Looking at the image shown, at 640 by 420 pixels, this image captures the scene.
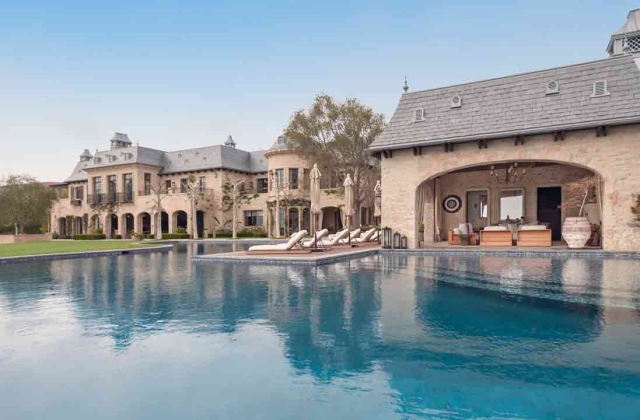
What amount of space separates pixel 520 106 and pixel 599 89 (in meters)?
2.65

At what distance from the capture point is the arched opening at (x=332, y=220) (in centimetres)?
3544

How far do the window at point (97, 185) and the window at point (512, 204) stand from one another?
134ft

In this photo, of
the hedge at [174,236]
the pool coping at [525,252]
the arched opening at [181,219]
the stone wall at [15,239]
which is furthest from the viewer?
the arched opening at [181,219]

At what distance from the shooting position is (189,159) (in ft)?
129

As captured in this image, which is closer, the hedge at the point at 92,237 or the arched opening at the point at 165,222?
the hedge at the point at 92,237

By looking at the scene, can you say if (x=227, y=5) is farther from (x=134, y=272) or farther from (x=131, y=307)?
(x=131, y=307)

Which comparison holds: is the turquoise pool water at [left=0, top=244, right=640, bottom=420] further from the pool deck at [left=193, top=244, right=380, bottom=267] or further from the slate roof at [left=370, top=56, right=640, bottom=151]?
the slate roof at [left=370, top=56, right=640, bottom=151]

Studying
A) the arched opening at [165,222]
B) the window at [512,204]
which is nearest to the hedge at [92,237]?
the arched opening at [165,222]

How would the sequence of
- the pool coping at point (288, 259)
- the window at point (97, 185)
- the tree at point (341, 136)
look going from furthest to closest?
1. the window at point (97, 185)
2. the tree at point (341, 136)
3. the pool coping at point (288, 259)

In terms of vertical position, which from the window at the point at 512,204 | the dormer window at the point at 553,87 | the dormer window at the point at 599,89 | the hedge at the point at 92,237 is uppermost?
the dormer window at the point at 553,87

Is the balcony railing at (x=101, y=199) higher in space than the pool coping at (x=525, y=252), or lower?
higher

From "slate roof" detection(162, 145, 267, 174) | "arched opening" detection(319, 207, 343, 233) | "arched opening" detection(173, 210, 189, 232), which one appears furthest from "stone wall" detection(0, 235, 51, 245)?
"arched opening" detection(319, 207, 343, 233)

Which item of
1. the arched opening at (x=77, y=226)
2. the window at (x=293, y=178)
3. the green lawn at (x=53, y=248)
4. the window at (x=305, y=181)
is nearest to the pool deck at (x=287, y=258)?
the green lawn at (x=53, y=248)

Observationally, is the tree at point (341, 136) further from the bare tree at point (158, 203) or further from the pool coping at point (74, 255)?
the pool coping at point (74, 255)
